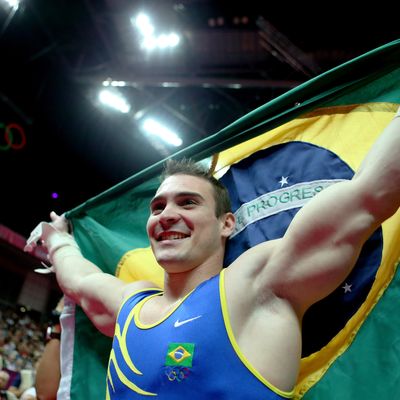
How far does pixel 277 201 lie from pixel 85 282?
95cm

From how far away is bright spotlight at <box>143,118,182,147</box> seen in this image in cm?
972

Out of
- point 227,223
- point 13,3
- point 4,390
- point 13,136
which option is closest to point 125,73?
point 13,3

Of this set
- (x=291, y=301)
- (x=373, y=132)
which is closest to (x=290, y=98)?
(x=373, y=132)

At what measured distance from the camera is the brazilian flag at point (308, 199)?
1360 mm

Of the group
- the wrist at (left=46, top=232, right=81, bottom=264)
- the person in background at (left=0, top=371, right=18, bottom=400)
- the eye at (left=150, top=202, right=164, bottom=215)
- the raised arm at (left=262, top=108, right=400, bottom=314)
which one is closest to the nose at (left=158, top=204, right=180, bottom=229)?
the eye at (left=150, top=202, right=164, bottom=215)

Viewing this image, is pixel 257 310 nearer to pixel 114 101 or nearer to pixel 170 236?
pixel 170 236

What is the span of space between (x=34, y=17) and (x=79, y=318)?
664 centimetres

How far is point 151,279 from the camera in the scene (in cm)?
207

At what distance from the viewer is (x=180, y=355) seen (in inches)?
50.6

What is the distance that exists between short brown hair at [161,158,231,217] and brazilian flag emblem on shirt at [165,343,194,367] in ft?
1.94

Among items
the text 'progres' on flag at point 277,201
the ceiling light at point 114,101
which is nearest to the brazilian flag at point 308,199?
the text 'progres' on flag at point 277,201

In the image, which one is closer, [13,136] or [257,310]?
[257,310]

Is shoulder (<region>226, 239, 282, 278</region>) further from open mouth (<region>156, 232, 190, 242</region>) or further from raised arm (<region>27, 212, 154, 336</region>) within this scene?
raised arm (<region>27, 212, 154, 336</region>)

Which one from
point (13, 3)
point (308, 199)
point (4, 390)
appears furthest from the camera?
point (13, 3)
